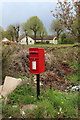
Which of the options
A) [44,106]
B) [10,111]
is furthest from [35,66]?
[10,111]

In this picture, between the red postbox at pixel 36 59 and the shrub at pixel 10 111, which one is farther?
the red postbox at pixel 36 59

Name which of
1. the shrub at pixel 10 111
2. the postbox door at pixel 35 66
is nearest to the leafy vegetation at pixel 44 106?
the shrub at pixel 10 111

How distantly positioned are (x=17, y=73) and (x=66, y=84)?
66.8 inches

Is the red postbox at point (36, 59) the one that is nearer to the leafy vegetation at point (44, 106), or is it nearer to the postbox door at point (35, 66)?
the postbox door at point (35, 66)

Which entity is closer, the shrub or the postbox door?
the shrub

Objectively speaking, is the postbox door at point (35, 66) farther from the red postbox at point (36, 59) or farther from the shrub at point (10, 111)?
the shrub at point (10, 111)

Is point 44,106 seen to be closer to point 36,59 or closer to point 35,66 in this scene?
point 35,66

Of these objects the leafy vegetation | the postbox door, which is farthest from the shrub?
the postbox door

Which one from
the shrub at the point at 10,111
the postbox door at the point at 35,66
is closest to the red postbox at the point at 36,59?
the postbox door at the point at 35,66

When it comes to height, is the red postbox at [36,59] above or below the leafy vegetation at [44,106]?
above

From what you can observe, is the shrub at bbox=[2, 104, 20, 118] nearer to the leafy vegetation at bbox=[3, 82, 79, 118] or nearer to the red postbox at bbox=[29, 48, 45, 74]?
the leafy vegetation at bbox=[3, 82, 79, 118]

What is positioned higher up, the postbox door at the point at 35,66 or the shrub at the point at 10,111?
the postbox door at the point at 35,66

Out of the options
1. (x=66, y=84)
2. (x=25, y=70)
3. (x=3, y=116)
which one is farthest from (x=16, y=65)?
(x=3, y=116)

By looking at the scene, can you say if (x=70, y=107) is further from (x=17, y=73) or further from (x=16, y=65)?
(x=16, y=65)
